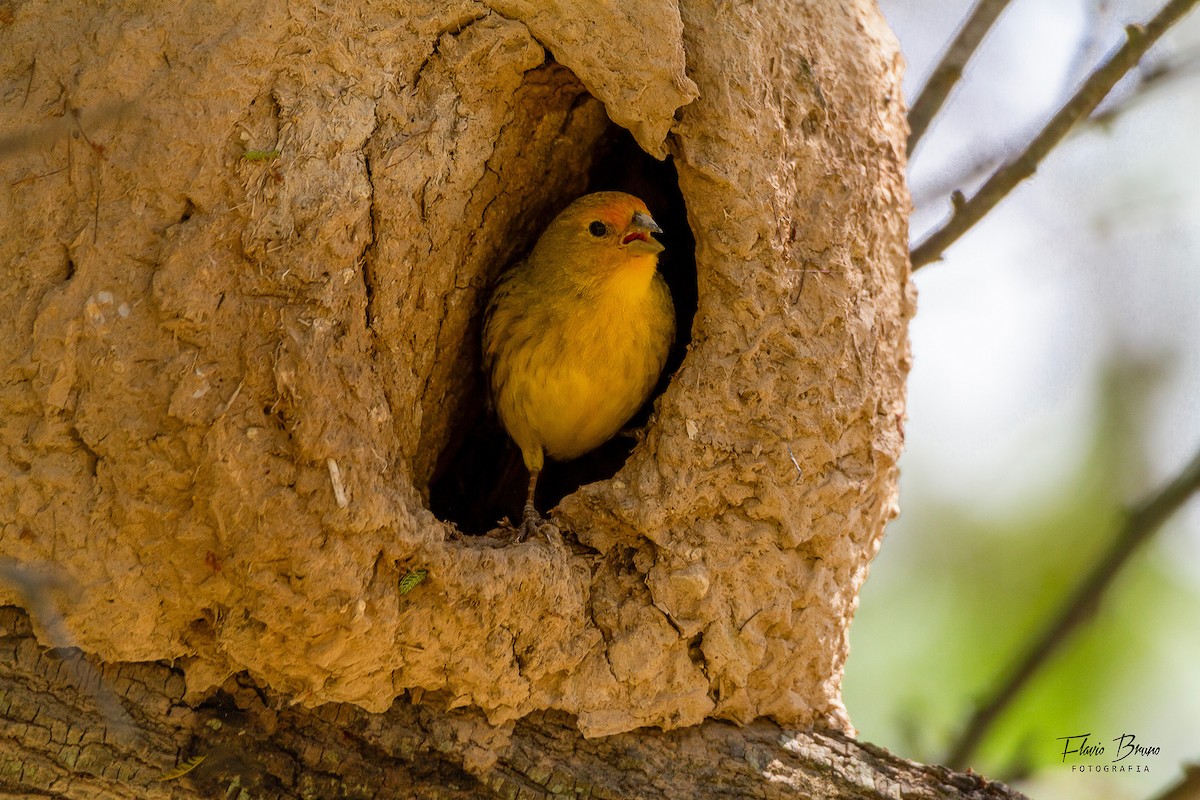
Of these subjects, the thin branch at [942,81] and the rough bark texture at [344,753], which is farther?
the thin branch at [942,81]

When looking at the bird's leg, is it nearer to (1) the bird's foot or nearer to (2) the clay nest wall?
(1) the bird's foot

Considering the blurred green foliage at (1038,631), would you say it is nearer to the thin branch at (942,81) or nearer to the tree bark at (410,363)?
the tree bark at (410,363)

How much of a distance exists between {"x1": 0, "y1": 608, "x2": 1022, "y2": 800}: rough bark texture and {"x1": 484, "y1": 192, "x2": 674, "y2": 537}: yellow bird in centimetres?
131

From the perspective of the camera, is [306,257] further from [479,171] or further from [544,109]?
[544,109]

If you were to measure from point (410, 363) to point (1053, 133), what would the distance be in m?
3.23

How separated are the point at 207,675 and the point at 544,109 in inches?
99.6

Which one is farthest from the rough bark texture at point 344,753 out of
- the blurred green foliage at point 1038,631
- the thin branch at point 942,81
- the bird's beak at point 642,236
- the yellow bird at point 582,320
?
the thin branch at point 942,81

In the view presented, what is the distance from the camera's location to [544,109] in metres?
4.79

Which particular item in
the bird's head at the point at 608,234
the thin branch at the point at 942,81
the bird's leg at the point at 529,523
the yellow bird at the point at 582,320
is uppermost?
the thin branch at the point at 942,81

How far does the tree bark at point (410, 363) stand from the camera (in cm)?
347

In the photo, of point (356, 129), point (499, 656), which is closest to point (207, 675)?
point (499, 656)

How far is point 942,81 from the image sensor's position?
19.2 feet

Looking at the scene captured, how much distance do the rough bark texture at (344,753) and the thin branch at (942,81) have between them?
3083mm

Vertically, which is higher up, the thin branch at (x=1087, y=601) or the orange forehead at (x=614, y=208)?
the orange forehead at (x=614, y=208)
